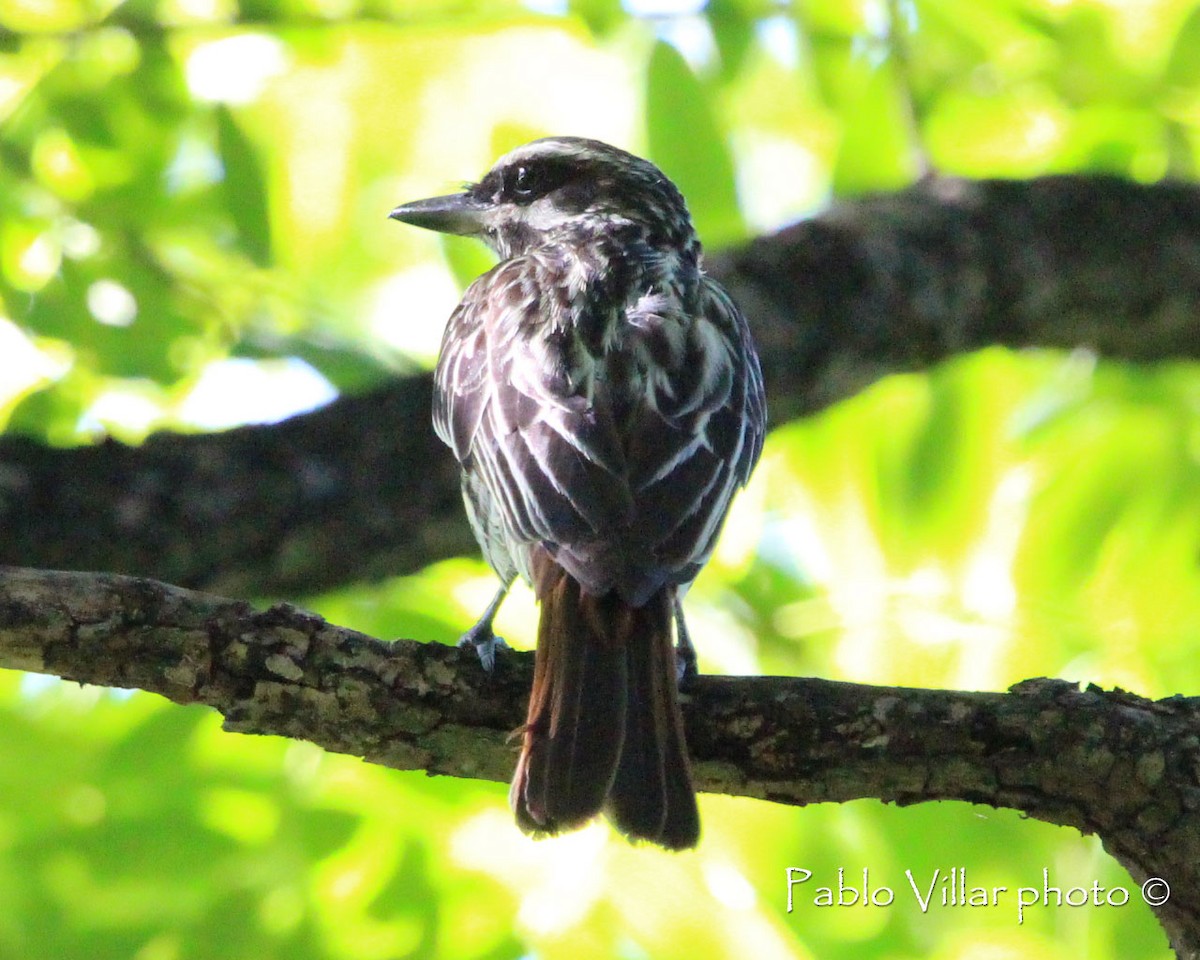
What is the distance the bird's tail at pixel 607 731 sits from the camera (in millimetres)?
2969

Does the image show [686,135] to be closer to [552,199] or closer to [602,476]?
[552,199]

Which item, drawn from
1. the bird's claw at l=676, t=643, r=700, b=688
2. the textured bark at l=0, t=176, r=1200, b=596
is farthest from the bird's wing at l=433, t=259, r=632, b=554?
the textured bark at l=0, t=176, r=1200, b=596

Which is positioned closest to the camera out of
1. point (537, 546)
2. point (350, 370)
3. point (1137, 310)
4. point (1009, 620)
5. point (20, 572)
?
point (20, 572)

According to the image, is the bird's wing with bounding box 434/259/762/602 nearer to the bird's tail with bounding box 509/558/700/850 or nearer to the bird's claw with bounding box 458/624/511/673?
the bird's tail with bounding box 509/558/700/850

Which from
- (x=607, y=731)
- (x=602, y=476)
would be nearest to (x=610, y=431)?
(x=602, y=476)

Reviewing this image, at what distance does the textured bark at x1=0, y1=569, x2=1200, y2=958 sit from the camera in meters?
3.13

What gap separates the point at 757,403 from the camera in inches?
164

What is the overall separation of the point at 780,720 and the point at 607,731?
40 centimetres

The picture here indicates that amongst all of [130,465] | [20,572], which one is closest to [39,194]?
[130,465]

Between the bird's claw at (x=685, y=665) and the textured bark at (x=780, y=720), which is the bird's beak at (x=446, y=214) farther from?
the textured bark at (x=780, y=720)

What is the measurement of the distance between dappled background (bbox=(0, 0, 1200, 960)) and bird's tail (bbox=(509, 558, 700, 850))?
914 mm

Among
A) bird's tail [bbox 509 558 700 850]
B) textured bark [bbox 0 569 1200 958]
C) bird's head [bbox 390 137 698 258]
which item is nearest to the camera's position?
bird's tail [bbox 509 558 700 850]

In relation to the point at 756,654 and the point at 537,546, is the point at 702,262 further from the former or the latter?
the point at 537,546

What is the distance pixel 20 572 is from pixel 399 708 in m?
0.89
